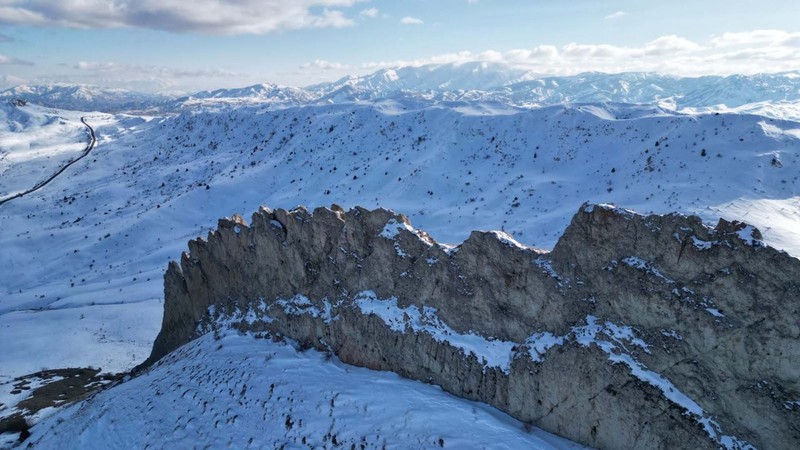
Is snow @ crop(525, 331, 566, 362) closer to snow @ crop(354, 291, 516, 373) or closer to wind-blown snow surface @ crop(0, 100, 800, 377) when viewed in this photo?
snow @ crop(354, 291, 516, 373)

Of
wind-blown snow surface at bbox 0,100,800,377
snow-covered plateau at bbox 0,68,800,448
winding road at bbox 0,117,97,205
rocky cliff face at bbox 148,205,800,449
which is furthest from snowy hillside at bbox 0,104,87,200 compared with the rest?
rocky cliff face at bbox 148,205,800,449

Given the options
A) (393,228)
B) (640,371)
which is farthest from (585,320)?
(393,228)

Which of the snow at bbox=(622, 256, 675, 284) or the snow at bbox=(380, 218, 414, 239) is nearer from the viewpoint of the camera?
the snow at bbox=(622, 256, 675, 284)

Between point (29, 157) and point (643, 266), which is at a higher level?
point (29, 157)

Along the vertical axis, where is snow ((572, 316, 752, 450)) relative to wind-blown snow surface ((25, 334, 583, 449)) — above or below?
above

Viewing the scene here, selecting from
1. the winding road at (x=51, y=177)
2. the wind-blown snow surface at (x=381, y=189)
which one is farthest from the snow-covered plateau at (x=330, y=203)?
the winding road at (x=51, y=177)

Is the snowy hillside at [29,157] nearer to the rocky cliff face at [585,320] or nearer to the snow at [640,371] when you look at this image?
the rocky cliff face at [585,320]

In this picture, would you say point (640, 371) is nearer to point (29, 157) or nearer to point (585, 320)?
point (585, 320)
